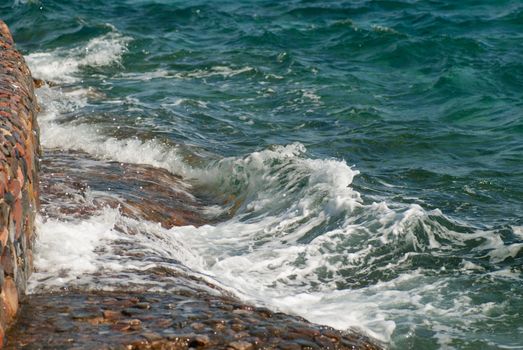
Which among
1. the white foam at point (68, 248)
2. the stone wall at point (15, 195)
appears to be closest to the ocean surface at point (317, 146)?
the white foam at point (68, 248)

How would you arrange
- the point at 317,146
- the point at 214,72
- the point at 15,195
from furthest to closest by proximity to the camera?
the point at 214,72, the point at 317,146, the point at 15,195

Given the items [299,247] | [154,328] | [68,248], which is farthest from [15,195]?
[299,247]

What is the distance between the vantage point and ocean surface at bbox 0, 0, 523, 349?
650 centimetres

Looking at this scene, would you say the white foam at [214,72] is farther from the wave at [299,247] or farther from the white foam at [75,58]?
the wave at [299,247]

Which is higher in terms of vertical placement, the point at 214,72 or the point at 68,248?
the point at 68,248

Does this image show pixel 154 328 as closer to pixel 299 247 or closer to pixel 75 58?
pixel 299 247

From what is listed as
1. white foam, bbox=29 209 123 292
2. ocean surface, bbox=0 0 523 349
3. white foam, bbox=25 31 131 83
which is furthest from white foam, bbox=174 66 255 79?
white foam, bbox=29 209 123 292

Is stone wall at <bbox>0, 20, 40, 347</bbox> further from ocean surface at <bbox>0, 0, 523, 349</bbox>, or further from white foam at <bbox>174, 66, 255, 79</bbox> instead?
white foam at <bbox>174, 66, 255, 79</bbox>

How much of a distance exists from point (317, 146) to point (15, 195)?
20.7 ft

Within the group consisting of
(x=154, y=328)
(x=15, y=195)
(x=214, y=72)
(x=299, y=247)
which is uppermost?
(x=15, y=195)

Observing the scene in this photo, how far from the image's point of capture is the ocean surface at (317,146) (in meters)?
6.50

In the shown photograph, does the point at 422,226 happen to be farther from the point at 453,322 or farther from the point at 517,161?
the point at 517,161

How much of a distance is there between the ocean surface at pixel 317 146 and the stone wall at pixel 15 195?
10.9 inches

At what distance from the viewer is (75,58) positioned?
16359 millimetres
